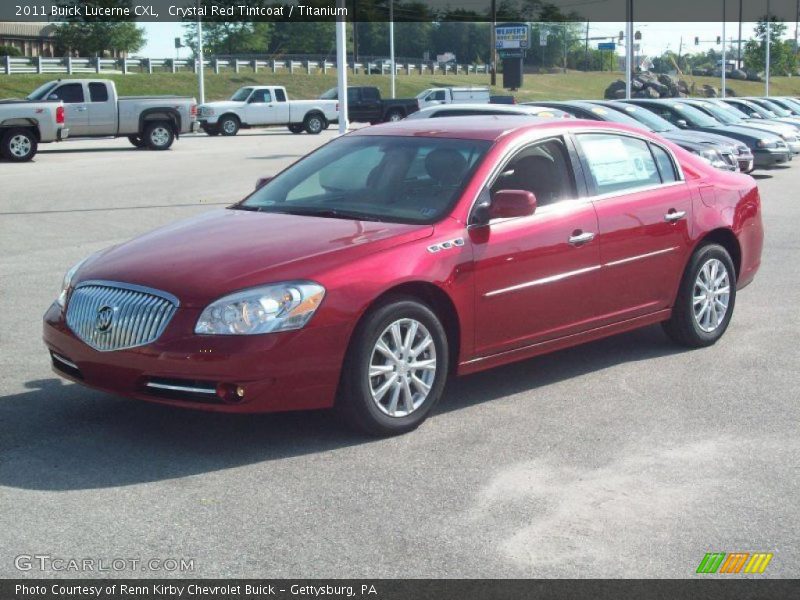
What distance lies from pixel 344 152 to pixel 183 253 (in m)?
1.71

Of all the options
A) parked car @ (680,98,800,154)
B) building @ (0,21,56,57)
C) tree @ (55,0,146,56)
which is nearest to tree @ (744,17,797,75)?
tree @ (55,0,146,56)

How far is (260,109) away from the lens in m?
42.8

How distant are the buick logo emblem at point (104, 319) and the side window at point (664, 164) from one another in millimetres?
3955

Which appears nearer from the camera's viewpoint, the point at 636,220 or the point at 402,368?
the point at 402,368

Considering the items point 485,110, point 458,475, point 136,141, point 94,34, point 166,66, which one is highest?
point 94,34

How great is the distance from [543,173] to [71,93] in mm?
25486

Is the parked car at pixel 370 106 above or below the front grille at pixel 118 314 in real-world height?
above

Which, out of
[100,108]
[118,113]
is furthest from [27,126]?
[118,113]

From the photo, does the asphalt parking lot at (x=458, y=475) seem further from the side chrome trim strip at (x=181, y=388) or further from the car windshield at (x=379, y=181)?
the car windshield at (x=379, y=181)

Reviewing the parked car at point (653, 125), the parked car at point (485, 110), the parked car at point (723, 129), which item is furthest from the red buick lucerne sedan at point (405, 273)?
the parked car at point (723, 129)

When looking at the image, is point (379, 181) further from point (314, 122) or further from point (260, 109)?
point (314, 122)

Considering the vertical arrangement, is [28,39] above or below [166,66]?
above

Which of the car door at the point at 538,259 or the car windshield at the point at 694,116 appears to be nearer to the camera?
the car door at the point at 538,259

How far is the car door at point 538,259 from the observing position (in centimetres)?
637
